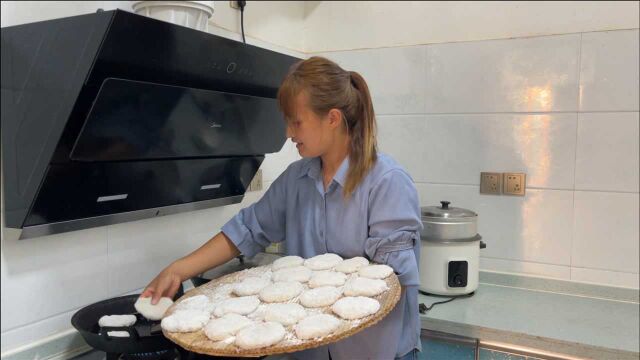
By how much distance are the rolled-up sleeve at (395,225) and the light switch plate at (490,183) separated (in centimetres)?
84

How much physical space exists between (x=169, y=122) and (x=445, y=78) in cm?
116

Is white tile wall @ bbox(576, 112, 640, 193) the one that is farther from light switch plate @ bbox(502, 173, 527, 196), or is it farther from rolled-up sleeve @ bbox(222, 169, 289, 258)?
rolled-up sleeve @ bbox(222, 169, 289, 258)

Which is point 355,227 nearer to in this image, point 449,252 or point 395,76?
point 449,252

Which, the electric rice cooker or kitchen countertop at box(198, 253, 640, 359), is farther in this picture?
the electric rice cooker

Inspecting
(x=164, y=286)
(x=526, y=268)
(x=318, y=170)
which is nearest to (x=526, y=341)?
(x=526, y=268)

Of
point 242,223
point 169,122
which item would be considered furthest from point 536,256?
point 169,122

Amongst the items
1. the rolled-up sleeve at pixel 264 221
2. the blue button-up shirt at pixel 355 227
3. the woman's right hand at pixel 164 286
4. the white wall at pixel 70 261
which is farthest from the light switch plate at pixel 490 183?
the woman's right hand at pixel 164 286

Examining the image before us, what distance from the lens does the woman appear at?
109cm

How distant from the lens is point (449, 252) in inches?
64.8

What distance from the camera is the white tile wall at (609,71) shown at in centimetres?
166

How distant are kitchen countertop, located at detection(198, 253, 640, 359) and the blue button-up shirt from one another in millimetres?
276

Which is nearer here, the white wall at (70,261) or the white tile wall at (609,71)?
the white wall at (70,261)

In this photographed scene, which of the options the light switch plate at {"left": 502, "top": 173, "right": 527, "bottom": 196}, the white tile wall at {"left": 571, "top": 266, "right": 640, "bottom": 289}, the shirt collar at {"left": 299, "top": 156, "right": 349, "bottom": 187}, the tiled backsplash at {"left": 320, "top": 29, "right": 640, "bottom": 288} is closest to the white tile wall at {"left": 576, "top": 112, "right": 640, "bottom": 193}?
the tiled backsplash at {"left": 320, "top": 29, "right": 640, "bottom": 288}

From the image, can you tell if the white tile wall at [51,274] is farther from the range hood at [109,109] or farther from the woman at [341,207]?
the woman at [341,207]
